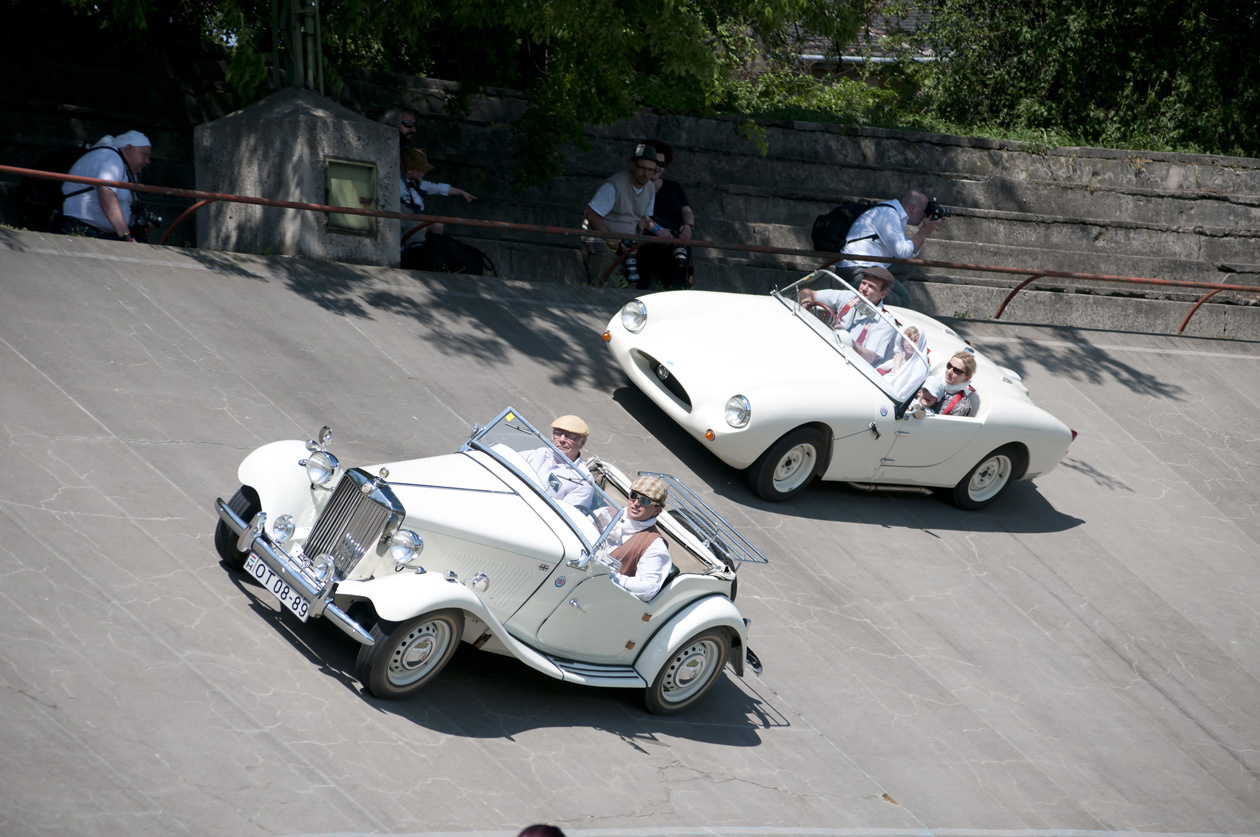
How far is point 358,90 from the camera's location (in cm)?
1574

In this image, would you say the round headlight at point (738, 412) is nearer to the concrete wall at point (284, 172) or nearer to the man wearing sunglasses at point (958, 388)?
the man wearing sunglasses at point (958, 388)

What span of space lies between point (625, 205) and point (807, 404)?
456 cm

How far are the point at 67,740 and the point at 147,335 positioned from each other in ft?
16.3

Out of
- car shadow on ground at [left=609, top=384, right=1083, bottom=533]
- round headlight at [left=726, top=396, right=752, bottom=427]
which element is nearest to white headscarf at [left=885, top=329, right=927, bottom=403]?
car shadow on ground at [left=609, top=384, right=1083, bottom=533]

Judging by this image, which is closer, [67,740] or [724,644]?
[67,740]

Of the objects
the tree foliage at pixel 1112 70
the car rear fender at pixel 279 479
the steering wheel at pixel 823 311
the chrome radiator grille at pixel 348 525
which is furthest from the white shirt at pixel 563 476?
the tree foliage at pixel 1112 70

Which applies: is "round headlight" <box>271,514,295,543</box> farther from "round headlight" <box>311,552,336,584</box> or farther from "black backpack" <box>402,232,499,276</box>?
"black backpack" <box>402,232,499,276</box>

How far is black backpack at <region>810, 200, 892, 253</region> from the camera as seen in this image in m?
14.0

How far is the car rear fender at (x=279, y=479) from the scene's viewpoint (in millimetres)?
7238

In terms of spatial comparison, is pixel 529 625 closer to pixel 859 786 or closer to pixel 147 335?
pixel 859 786

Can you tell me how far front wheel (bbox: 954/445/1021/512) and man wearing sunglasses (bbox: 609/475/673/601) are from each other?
16.0 ft

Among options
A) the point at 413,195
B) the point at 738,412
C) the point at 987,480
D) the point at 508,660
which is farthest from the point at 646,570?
the point at 413,195

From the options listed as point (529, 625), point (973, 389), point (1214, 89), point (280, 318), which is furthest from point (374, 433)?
point (1214, 89)

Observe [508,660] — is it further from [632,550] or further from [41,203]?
[41,203]
